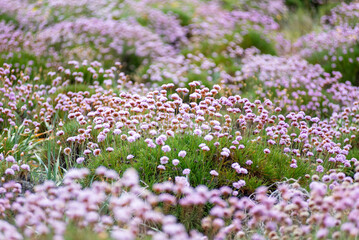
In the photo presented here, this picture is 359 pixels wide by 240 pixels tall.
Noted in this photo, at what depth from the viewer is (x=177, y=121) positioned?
389cm

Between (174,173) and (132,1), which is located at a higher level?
(174,173)

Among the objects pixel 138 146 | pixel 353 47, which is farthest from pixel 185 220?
pixel 353 47

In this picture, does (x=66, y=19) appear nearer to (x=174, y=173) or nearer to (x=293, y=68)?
(x=293, y=68)

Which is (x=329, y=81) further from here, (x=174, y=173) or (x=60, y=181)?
(x=60, y=181)

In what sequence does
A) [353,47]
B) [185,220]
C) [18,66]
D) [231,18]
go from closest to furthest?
[185,220]
[18,66]
[353,47]
[231,18]

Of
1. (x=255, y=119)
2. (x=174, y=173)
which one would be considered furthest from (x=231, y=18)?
(x=174, y=173)

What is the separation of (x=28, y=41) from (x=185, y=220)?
555 centimetres

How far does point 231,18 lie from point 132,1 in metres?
3.09

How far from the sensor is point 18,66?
21.6 ft

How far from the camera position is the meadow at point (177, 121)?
245 centimetres

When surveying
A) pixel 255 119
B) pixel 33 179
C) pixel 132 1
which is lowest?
pixel 132 1

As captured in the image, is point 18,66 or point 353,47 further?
point 353,47

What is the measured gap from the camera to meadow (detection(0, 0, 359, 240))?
2453 millimetres

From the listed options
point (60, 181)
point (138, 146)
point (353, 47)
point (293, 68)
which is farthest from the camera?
point (353, 47)
